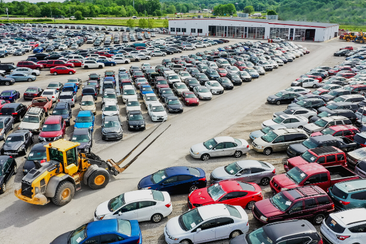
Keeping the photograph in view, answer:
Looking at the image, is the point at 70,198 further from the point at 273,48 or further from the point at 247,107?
the point at 273,48

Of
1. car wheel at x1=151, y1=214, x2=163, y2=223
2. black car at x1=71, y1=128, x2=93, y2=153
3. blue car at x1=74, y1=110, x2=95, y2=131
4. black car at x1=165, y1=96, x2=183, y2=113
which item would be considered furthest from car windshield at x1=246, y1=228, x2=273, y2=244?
black car at x1=165, y1=96, x2=183, y2=113

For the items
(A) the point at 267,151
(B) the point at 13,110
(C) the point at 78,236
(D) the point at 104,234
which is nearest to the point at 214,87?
(A) the point at 267,151

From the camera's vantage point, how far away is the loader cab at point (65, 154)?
13.7 meters

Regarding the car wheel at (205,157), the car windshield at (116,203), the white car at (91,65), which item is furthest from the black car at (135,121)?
the white car at (91,65)

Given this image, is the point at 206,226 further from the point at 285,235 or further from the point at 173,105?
the point at 173,105

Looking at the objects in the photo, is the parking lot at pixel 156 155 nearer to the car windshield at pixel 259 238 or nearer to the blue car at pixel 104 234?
the blue car at pixel 104 234

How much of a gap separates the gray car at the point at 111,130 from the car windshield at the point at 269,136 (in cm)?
966

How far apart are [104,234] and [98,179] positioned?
504 centimetres

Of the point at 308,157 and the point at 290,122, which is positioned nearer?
the point at 308,157

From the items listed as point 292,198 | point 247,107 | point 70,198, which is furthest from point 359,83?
point 70,198

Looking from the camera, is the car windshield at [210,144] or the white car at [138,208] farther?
the car windshield at [210,144]

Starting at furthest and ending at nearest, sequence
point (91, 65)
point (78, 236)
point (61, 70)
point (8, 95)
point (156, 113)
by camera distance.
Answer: point (91, 65) → point (61, 70) → point (8, 95) → point (156, 113) → point (78, 236)

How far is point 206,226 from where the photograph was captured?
11188mm

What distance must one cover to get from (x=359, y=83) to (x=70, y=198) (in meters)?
29.3
